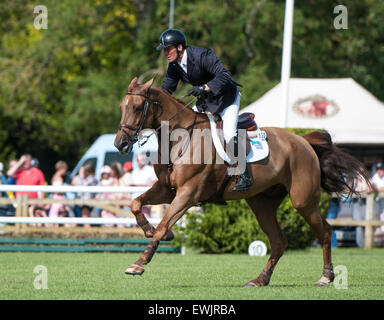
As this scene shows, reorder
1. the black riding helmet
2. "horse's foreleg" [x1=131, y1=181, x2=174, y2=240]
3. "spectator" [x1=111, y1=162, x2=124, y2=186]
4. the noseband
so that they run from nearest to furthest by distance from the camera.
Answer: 1. the noseband
2. "horse's foreleg" [x1=131, y1=181, x2=174, y2=240]
3. the black riding helmet
4. "spectator" [x1=111, y1=162, x2=124, y2=186]

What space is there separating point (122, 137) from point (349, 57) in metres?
23.9

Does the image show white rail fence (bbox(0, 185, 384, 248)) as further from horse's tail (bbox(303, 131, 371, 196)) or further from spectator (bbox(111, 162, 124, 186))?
horse's tail (bbox(303, 131, 371, 196))

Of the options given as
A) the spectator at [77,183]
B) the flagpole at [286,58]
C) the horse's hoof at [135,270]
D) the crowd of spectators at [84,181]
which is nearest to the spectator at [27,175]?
the crowd of spectators at [84,181]

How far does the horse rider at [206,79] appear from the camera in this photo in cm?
874

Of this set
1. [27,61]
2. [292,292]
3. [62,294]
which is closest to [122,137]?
[62,294]

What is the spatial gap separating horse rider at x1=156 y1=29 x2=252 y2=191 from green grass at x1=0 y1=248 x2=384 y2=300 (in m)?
1.40

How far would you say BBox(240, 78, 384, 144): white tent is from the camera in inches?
808

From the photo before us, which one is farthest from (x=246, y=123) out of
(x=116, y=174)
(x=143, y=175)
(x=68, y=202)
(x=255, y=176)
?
(x=116, y=174)

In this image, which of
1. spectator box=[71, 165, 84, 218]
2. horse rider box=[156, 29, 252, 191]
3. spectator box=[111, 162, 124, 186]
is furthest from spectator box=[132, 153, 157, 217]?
horse rider box=[156, 29, 252, 191]

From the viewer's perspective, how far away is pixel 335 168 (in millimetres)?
10203

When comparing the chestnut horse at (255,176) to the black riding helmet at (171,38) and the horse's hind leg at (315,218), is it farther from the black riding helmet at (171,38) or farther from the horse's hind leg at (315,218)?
the black riding helmet at (171,38)

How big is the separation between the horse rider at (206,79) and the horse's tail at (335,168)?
1539 mm

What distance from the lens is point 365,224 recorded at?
679 inches

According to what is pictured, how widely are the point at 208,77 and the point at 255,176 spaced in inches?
50.7
